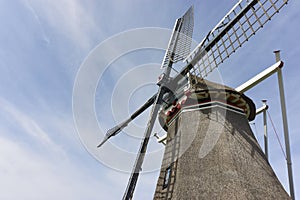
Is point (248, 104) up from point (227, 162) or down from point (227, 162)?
up

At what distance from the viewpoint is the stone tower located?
5902 millimetres

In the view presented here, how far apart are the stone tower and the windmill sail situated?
256 centimetres

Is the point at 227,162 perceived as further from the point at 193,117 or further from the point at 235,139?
the point at 193,117

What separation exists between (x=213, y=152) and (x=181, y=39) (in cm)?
655

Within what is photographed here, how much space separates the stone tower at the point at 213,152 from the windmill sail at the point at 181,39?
256cm

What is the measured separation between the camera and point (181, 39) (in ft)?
38.2

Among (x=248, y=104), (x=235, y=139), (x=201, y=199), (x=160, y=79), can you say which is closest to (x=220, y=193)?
(x=201, y=199)

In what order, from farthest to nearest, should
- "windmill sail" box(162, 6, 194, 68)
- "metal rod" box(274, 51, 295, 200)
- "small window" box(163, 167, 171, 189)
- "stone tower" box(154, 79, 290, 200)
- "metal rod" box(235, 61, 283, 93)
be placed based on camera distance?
1. "windmill sail" box(162, 6, 194, 68)
2. "metal rod" box(235, 61, 283, 93)
3. "small window" box(163, 167, 171, 189)
4. "metal rod" box(274, 51, 295, 200)
5. "stone tower" box(154, 79, 290, 200)

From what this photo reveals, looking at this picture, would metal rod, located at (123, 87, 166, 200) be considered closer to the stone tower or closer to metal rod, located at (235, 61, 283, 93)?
the stone tower

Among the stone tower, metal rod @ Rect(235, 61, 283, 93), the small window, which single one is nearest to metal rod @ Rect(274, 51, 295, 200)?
metal rod @ Rect(235, 61, 283, 93)

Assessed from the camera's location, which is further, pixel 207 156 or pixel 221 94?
pixel 221 94

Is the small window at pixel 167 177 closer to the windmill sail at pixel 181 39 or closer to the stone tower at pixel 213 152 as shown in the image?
the stone tower at pixel 213 152

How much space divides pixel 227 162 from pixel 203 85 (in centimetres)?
316

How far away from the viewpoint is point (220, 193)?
565 centimetres
